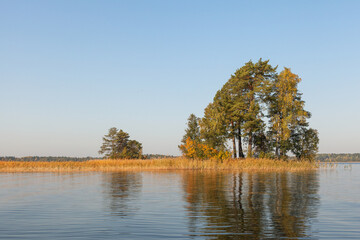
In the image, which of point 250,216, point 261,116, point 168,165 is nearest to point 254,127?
point 261,116

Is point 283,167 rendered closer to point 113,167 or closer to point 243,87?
point 243,87

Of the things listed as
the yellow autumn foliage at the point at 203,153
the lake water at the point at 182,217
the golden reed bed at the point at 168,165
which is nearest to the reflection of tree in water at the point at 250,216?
the lake water at the point at 182,217

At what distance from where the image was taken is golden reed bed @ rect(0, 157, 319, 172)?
1987 inches

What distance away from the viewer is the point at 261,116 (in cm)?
5812

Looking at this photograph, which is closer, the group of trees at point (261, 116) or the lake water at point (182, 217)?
the lake water at point (182, 217)

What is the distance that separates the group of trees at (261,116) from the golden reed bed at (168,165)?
5.34 m

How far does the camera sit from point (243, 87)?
199 feet

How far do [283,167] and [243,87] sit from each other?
53.7 feet

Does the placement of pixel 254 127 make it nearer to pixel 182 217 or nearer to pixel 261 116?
pixel 261 116

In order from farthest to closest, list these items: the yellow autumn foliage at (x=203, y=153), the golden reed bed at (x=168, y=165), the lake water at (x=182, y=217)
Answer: the yellow autumn foliage at (x=203, y=153), the golden reed bed at (x=168, y=165), the lake water at (x=182, y=217)

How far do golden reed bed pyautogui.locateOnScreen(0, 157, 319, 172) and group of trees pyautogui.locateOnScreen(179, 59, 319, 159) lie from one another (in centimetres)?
534

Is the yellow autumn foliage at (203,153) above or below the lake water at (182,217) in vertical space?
above

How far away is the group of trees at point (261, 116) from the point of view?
57438 millimetres

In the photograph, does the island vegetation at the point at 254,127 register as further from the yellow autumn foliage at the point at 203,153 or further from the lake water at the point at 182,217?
the lake water at the point at 182,217
